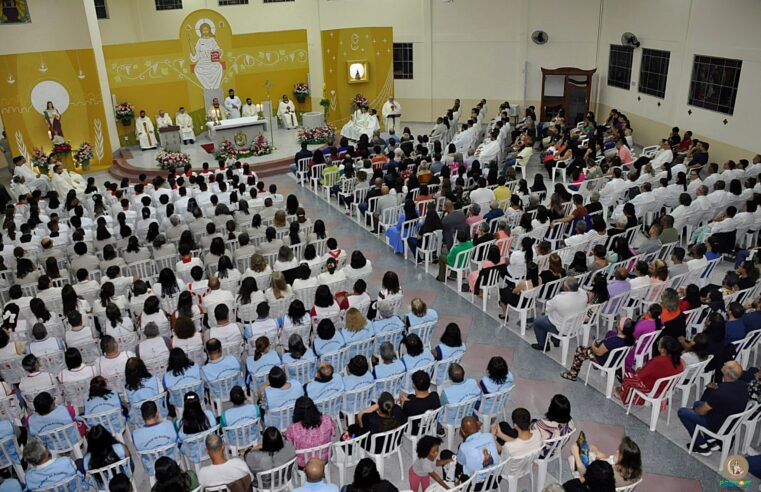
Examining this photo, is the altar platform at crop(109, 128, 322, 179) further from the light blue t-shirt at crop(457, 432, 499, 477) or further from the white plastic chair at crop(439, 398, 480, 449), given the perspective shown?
the light blue t-shirt at crop(457, 432, 499, 477)

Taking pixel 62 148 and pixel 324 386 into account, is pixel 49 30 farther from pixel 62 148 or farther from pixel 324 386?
pixel 324 386

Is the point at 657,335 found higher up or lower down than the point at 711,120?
lower down

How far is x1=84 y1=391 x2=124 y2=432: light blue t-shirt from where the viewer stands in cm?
626

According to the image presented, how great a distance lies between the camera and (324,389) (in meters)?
6.27

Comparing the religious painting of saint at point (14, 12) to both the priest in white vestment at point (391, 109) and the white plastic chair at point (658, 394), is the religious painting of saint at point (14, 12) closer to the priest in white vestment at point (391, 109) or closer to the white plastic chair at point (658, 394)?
the priest in white vestment at point (391, 109)

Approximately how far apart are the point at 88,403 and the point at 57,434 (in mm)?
383

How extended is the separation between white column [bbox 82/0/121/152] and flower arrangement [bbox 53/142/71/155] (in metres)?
1.24

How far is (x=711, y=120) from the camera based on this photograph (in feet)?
50.7

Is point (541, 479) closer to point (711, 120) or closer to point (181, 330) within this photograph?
point (181, 330)

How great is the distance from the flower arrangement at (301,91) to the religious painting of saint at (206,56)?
9.06 ft

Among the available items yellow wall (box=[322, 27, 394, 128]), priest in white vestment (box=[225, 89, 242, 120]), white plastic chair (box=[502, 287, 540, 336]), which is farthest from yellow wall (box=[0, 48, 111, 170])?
white plastic chair (box=[502, 287, 540, 336])

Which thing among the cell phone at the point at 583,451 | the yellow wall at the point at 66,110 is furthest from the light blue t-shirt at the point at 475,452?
the yellow wall at the point at 66,110

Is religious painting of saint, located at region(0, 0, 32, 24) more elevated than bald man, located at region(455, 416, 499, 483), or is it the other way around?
religious painting of saint, located at region(0, 0, 32, 24)

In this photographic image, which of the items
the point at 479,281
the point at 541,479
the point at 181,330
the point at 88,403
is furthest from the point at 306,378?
the point at 479,281
